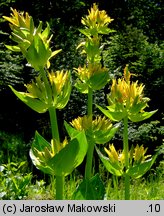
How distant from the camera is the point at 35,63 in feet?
2.35

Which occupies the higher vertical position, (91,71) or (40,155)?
(91,71)

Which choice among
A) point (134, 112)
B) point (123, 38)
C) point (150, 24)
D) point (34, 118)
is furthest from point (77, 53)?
point (134, 112)

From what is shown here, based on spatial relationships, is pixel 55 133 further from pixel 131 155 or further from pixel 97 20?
pixel 97 20

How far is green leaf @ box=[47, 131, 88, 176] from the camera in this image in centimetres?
68

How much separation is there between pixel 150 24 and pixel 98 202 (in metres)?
7.88

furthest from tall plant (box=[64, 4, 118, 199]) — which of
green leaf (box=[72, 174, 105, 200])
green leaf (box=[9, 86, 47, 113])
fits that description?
green leaf (box=[9, 86, 47, 113])

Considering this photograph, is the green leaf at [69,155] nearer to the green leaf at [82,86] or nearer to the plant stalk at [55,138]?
the plant stalk at [55,138]

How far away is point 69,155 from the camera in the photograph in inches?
27.1

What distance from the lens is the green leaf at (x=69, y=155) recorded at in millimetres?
680

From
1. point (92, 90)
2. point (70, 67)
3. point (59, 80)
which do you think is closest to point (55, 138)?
point (59, 80)

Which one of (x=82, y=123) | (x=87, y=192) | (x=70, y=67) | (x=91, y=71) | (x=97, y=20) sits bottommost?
(x=87, y=192)

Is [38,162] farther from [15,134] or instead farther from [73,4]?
[73,4]

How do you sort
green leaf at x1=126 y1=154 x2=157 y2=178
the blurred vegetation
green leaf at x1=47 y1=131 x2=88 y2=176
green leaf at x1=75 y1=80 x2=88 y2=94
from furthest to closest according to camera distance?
the blurred vegetation → green leaf at x1=75 y1=80 x2=88 y2=94 → green leaf at x1=126 y1=154 x2=157 y2=178 → green leaf at x1=47 y1=131 x2=88 y2=176

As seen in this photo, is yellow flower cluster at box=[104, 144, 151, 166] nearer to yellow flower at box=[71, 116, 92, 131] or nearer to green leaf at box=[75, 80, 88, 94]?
yellow flower at box=[71, 116, 92, 131]
